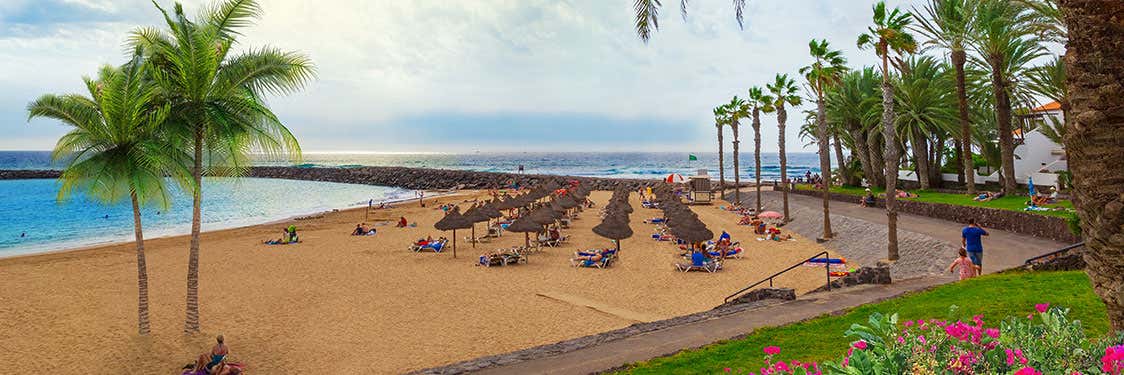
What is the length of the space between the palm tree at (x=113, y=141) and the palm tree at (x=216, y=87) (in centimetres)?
51

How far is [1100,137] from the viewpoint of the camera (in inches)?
166

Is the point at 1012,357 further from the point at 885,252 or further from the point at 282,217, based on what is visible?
the point at 282,217

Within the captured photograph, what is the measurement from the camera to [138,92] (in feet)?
39.9

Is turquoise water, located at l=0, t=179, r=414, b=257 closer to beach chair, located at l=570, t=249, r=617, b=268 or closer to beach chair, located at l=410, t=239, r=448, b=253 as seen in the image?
beach chair, located at l=410, t=239, r=448, b=253

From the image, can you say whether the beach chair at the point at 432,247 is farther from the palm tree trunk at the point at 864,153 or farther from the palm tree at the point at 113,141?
the palm tree trunk at the point at 864,153

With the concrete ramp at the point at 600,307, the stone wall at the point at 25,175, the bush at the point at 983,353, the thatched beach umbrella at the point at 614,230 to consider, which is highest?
the stone wall at the point at 25,175

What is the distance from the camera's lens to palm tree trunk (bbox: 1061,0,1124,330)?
4133 millimetres

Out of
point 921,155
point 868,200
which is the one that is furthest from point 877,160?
point 868,200

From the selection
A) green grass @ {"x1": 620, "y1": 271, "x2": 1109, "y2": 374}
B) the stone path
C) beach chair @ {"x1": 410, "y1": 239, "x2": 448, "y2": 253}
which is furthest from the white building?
beach chair @ {"x1": 410, "y1": 239, "x2": 448, "y2": 253}

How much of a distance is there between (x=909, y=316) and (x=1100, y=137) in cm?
574

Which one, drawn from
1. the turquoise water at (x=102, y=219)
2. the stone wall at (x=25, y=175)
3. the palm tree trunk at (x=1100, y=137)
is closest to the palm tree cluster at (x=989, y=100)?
the palm tree trunk at (x=1100, y=137)

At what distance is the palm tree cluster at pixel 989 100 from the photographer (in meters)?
4.20

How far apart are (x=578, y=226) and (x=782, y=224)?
11.8 metres

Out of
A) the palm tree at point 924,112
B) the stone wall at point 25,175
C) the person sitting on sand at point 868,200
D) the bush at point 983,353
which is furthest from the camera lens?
the stone wall at point 25,175
